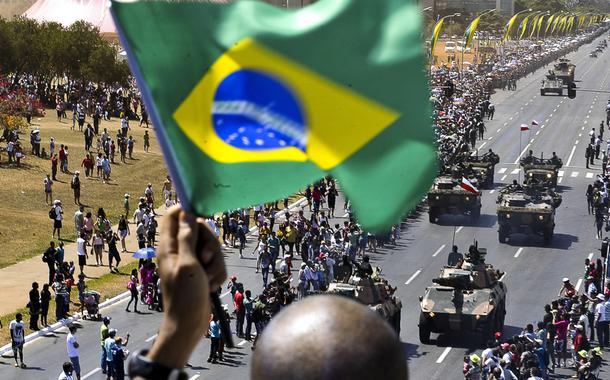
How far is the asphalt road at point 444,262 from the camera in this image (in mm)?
Result: 31141

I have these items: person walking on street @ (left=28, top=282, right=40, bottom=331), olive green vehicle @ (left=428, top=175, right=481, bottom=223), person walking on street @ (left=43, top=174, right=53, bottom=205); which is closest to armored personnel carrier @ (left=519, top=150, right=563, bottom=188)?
olive green vehicle @ (left=428, top=175, right=481, bottom=223)

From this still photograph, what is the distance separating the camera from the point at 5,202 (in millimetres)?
50406

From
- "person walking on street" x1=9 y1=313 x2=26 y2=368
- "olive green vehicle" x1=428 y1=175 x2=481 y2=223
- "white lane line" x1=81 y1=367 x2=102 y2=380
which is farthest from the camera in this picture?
"olive green vehicle" x1=428 y1=175 x2=481 y2=223

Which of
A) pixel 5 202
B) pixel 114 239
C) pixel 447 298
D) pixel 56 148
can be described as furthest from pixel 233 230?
pixel 56 148

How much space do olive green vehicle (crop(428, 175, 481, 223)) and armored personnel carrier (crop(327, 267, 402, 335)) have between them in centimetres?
1730

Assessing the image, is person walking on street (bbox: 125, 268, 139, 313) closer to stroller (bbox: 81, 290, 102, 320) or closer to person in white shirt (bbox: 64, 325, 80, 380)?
stroller (bbox: 81, 290, 102, 320)

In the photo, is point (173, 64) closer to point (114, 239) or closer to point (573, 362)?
point (573, 362)

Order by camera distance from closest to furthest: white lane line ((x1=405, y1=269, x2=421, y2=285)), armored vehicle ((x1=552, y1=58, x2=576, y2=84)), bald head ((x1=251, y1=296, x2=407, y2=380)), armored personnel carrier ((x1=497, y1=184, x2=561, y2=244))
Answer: bald head ((x1=251, y1=296, x2=407, y2=380)), white lane line ((x1=405, y1=269, x2=421, y2=285)), armored personnel carrier ((x1=497, y1=184, x2=561, y2=244)), armored vehicle ((x1=552, y1=58, x2=576, y2=84))

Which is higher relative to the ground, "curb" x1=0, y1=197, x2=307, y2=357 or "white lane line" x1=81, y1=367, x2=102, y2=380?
"curb" x1=0, y1=197, x2=307, y2=357

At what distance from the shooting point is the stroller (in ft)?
115

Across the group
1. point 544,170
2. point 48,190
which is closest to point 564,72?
point 544,170

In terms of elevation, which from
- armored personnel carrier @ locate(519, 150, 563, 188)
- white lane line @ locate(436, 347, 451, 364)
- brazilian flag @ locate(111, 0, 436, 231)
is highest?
brazilian flag @ locate(111, 0, 436, 231)

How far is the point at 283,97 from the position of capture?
6535 mm

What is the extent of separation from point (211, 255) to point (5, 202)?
46669mm
